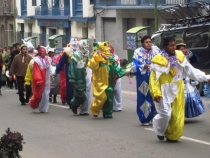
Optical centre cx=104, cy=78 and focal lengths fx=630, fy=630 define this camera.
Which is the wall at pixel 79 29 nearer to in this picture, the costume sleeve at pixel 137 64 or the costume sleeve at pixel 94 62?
the costume sleeve at pixel 94 62

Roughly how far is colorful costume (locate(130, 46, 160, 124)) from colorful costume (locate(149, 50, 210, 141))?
176cm

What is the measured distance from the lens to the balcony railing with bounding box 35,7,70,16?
44.0 m

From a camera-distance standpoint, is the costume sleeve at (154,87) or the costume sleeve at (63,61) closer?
the costume sleeve at (154,87)

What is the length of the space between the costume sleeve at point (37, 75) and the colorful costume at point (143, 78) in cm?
350

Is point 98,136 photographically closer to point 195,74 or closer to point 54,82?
point 195,74

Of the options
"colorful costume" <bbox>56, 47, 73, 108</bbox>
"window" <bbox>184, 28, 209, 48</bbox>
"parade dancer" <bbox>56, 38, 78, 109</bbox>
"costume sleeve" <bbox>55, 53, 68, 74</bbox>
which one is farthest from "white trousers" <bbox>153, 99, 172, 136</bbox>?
"window" <bbox>184, 28, 209, 48</bbox>

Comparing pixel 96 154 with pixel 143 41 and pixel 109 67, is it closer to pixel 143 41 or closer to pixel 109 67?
pixel 143 41

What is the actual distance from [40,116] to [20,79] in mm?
3089

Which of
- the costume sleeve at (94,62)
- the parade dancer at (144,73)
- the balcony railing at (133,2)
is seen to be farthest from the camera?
the balcony railing at (133,2)

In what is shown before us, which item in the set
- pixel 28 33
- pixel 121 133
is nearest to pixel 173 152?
pixel 121 133

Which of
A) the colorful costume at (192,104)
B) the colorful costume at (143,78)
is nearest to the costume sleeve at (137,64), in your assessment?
the colorful costume at (143,78)

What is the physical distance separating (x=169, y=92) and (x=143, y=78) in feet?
6.57

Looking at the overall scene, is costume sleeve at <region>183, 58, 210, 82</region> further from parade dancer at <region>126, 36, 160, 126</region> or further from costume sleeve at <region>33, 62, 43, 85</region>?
costume sleeve at <region>33, 62, 43, 85</region>

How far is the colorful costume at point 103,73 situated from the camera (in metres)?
13.0
